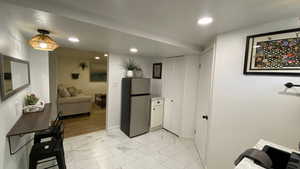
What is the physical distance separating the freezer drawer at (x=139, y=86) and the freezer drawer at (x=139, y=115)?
0.13 m

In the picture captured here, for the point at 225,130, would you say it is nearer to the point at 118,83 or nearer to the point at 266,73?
the point at 266,73

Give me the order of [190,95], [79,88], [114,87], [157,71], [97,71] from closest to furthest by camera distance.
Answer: [190,95]
[114,87]
[157,71]
[79,88]
[97,71]

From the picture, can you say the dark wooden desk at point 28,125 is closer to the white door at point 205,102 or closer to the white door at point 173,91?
the white door at point 205,102

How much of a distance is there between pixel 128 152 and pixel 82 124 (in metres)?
1.99

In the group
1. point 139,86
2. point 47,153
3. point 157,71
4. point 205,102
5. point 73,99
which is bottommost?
point 47,153

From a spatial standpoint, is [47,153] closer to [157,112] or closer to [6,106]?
[6,106]

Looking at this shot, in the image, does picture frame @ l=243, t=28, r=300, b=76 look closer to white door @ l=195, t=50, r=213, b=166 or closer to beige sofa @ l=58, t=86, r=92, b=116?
white door @ l=195, t=50, r=213, b=166

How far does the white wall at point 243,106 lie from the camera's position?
48.2 inches

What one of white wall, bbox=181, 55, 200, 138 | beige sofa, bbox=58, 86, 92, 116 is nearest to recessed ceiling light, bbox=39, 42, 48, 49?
white wall, bbox=181, 55, 200, 138

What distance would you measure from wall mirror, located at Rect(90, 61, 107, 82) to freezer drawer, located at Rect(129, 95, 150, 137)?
445cm

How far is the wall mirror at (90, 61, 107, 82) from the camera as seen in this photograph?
638 centimetres

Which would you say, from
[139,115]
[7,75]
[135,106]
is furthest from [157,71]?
[7,75]

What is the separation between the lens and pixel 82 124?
3.58 m

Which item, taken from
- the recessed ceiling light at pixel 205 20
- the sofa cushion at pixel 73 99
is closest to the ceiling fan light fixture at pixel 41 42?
the recessed ceiling light at pixel 205 20
